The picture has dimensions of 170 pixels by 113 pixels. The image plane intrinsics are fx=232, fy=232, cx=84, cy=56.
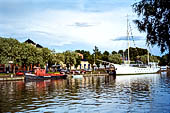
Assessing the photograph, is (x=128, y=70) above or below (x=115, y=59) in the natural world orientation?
below

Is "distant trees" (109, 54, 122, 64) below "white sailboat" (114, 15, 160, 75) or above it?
above

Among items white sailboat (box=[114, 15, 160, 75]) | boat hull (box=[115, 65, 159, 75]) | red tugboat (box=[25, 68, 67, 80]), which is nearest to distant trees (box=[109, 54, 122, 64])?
white sailboat (box=[114, 15, 160, 75])

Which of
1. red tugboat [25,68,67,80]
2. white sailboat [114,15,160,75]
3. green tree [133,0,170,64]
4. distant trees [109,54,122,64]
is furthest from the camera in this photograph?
distant trees [109,54,122,64]

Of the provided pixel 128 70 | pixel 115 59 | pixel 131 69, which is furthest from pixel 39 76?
pixel 115 59

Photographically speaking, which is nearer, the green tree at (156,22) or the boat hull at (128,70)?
the green tree at (156,22)

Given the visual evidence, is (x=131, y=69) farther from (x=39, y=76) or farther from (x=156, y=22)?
(x=156, y=22)

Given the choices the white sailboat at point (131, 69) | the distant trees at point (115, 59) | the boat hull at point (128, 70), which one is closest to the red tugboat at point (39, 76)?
the boat hull at point (128, 70)

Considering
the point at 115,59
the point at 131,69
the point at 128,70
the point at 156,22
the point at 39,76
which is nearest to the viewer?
the point at 156,22

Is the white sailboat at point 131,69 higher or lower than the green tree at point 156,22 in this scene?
lower

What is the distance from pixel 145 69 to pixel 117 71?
28.0m

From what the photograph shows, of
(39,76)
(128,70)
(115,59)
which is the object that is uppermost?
(115,59)

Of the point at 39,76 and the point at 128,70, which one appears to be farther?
the point at 128,70

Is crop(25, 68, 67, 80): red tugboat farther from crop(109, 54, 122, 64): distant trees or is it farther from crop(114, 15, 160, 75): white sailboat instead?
crop(109, 54, 122, 64): distant trees

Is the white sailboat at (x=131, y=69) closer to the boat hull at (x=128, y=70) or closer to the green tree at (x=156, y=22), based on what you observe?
the boat hull at (x=128, y=70)
